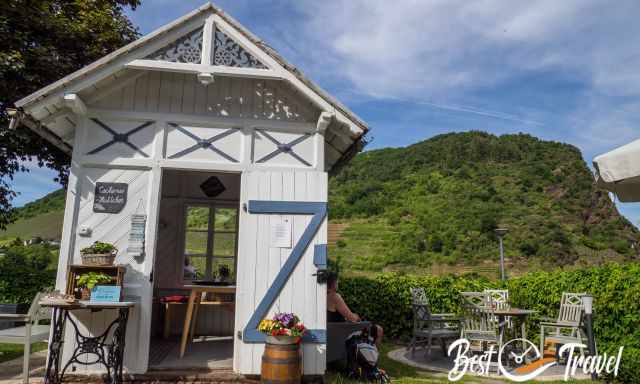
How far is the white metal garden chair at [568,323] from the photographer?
19.8 ft

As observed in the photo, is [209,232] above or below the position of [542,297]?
above

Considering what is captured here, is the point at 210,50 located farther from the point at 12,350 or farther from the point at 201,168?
the point at 12,350

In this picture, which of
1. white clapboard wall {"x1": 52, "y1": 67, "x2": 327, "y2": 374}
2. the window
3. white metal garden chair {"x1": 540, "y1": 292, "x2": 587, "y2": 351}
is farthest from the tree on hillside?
white metal garden chair {"x1": 540, "y1": 292, "x2": 587, "y2": 351}

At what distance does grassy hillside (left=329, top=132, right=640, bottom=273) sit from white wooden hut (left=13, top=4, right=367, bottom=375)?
22.7 m

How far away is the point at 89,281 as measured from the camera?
4297 mm

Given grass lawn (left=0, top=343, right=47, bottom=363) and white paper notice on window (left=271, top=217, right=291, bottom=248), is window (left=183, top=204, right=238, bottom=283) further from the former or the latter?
→ white paper notice on window (left=271, top=217, right=291, bottom=248)

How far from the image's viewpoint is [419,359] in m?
6.73

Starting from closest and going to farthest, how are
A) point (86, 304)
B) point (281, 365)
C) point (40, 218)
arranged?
point (86, 304) < point (281, 365) < point (40, 218)

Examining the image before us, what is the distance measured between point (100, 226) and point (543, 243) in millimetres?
28624

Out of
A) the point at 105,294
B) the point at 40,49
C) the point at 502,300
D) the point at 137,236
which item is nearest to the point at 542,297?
the point at 502,300

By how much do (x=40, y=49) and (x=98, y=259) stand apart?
526 cm

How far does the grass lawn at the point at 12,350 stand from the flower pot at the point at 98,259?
2.80 meters

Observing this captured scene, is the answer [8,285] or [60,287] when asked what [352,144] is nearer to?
[60,287]

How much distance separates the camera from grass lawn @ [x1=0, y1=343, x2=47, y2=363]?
20.2 ft
